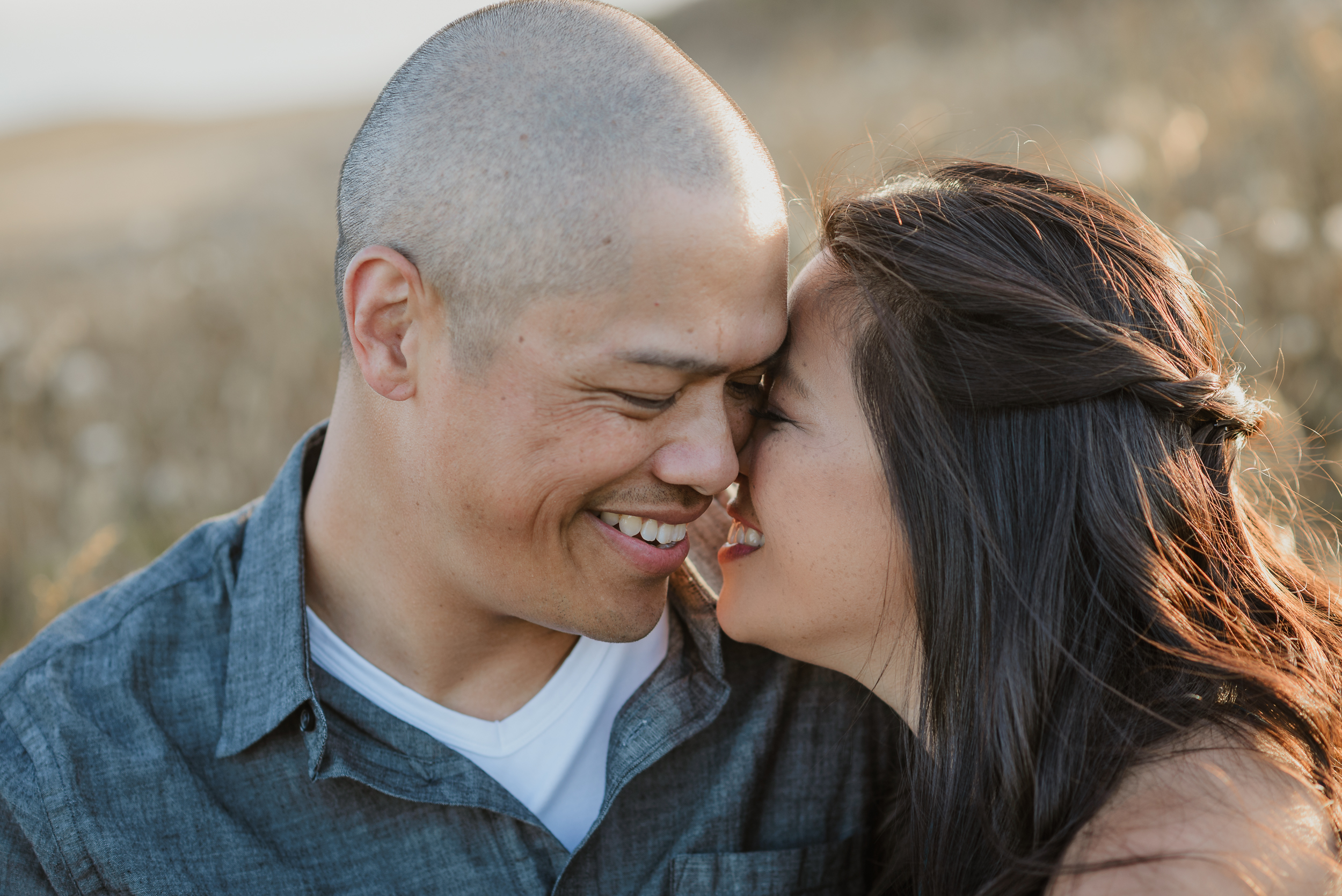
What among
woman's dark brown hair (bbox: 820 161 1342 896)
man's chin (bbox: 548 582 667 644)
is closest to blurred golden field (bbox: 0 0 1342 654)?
woman's dark brown hair (bbox: 820 161 1342 896)

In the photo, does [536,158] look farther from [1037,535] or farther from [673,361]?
[1037,535]

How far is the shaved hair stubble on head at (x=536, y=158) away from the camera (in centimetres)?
199

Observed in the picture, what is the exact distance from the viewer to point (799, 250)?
470 centimetres

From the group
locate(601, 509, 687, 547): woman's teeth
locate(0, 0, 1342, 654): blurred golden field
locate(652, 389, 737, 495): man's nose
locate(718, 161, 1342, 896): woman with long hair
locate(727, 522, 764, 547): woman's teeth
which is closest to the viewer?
locate(718, 161, 1342, 896): woman with long hair

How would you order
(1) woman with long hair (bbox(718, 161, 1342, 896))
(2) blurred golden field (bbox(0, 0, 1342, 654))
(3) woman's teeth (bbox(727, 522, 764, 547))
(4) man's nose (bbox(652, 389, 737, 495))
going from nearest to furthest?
(1) woman with long hair (bbox(718, 161, 1342, 896)) < (4) man's nose (bbox(652, 389, 737, 495)) < (3) woman's teeth (bbox(727, 522, 764, 547)) < (2) blurred golden field (bbox(0, 0, 1342, 654))

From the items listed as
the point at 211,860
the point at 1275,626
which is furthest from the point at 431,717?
the point at 1275,626

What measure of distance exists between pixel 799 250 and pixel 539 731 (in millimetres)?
2946

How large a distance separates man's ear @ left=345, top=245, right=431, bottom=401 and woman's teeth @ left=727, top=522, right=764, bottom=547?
0.83 m

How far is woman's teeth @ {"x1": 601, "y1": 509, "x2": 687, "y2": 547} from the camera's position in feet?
7.20

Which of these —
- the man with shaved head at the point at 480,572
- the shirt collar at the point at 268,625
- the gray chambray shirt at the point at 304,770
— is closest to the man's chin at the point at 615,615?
the man with shaved head at the point at 480,572

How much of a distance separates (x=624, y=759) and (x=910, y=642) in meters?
0.68

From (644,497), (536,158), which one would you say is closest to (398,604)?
(644,497)

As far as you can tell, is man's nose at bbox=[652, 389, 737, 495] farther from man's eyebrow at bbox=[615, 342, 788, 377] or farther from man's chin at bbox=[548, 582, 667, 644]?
man's chin at bbox=[548, 582, 667, 644]

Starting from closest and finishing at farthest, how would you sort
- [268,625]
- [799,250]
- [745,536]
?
[268,625]
[745,536]
[799,250]
